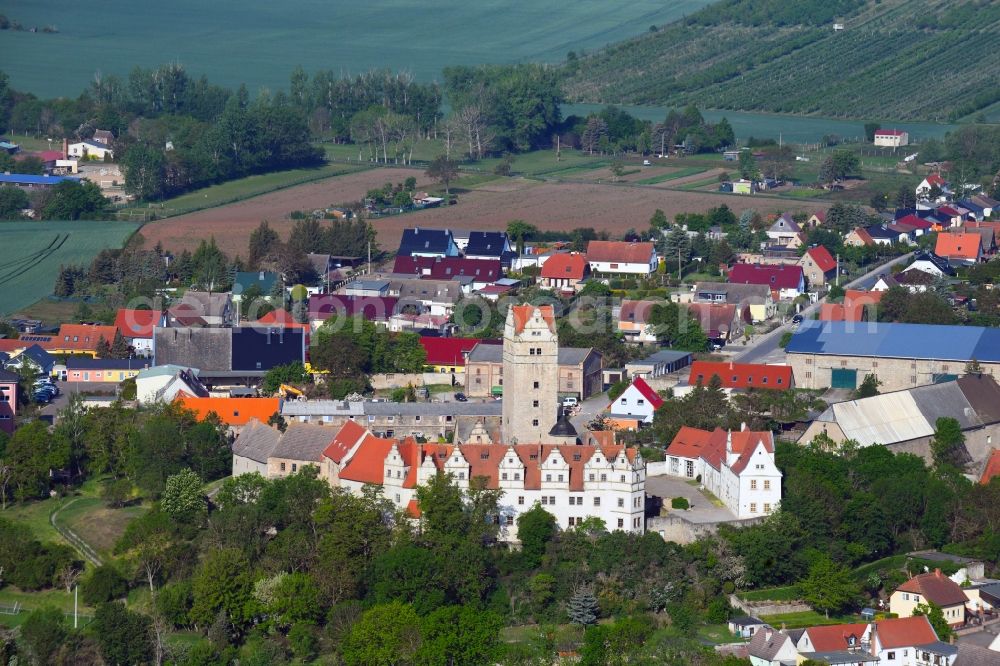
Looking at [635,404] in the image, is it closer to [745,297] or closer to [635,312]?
[635,312]

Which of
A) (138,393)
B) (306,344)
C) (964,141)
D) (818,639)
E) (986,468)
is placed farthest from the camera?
(964,141)

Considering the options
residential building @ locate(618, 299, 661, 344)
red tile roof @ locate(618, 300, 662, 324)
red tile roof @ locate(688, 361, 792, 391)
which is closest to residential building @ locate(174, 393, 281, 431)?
red tile roof @ locate(688, 361, 792, 391)

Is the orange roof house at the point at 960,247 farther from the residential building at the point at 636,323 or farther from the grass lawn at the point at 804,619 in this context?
the grass lawn at the point at 804,619

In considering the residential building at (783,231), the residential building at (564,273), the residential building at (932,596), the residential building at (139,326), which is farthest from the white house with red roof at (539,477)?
the residential building at (783,231)

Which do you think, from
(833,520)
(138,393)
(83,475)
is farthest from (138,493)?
(833,520)

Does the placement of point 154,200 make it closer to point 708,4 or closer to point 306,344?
point 306,344
